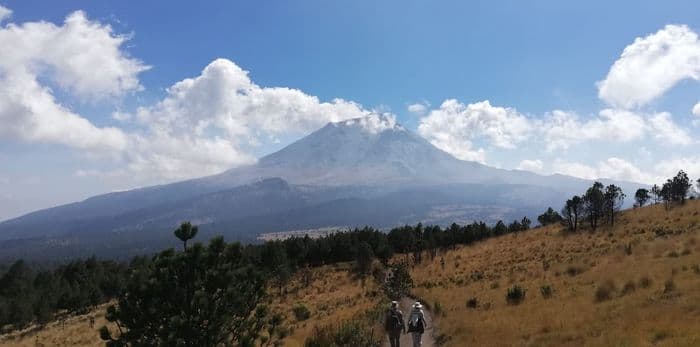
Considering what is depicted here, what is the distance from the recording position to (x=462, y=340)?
15.5m

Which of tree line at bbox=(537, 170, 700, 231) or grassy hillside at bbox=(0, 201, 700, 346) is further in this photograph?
tree line at bbox=(537, 170, 700, 231)

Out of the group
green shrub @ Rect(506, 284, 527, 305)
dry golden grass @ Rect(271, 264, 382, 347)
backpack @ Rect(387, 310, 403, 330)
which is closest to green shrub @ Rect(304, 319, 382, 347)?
backpack @ Rect(387, 310, 403, 330)

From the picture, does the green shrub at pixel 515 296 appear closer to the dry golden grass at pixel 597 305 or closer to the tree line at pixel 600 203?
the dry golden grass at pixel 597 305

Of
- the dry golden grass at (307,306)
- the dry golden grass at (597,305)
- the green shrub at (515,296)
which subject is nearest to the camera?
the dry golden grass at (597,305)

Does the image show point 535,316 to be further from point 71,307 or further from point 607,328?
point 71,307

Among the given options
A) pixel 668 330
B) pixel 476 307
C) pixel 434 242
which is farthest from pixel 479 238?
pixel 668 330

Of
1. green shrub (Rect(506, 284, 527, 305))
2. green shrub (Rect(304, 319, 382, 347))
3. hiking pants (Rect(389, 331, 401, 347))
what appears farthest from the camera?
green shrub (Rect(506, 284, 527, 305))

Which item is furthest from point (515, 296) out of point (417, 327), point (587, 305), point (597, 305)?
point (417, 327)

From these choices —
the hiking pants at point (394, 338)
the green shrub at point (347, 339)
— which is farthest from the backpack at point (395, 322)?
the green shrub at point (347, 339)

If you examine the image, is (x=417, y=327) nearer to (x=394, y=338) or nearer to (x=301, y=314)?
(x=394, y=338)

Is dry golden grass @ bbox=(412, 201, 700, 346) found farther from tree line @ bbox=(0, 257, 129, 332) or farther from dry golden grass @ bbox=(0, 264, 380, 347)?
tree line @ bbox=(0, 257, 129, 332)

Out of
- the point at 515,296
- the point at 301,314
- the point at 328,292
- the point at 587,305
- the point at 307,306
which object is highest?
the point at 587,305

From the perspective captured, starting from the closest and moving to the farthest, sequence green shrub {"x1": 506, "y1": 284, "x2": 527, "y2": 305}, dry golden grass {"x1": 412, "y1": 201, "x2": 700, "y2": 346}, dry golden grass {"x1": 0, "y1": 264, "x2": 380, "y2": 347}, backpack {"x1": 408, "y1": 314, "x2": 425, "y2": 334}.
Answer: dry golden grass {"x1": 412, "y1": 201, "x2": 700, "y2": 346}, backpack {"x1": 408, "y1": 314, "x2": 425, "y2": 334}, green shrub {"x1": 506, "y1": 284, "x2": 527, "y2": 305}, dry golden grass {"x1": 0, "y1": 264, "x2": 380, "y2": 347}

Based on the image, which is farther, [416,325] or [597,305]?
[597,305]
